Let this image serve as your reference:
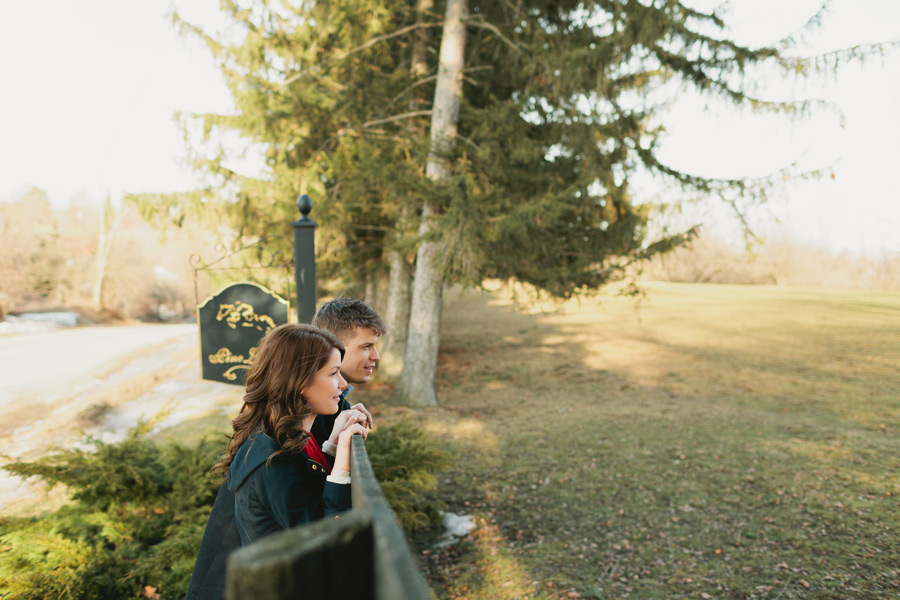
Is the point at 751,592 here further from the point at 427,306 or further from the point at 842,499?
the point at 427,306

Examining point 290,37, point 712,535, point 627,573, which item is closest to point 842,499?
point 712,535

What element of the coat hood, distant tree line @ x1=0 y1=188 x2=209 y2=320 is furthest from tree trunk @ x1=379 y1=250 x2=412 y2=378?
distant tree line @ x1=0 y1=188 x2=209 y2=320

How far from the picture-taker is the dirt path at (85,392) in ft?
25.6

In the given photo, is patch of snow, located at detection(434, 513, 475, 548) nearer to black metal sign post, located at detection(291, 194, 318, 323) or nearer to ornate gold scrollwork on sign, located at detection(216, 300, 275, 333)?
black metal sign post, located at detection(291, 194, 318, 323)

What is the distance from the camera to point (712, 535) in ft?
15.7

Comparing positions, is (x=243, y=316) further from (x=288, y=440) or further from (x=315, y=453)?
(x=288, y=440)

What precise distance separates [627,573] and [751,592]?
2.87 feet

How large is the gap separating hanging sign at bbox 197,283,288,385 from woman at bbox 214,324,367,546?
3.47m

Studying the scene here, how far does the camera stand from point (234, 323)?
5.13 meters

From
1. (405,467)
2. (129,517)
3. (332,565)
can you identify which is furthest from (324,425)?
(129,517)

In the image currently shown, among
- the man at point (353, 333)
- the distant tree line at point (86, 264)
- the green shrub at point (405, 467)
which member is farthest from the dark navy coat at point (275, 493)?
the distant tree line at point (86, 264)

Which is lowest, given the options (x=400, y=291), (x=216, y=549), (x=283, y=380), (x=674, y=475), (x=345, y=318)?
(x=674, y=475)

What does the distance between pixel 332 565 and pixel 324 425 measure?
140 cm

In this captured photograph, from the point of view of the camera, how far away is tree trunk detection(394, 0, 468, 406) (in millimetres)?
9094
